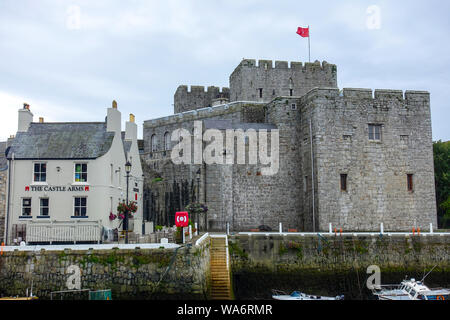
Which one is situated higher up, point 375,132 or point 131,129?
point 131,129

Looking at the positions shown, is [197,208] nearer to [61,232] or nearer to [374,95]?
[61,232]

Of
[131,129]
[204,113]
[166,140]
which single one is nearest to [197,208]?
[131,129]

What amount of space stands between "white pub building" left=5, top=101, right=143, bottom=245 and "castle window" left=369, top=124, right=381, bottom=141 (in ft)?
49.4

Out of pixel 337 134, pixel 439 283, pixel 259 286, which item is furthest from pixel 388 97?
pixel 259 286

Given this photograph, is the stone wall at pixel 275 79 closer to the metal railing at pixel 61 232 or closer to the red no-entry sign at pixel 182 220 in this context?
the metal railing at pixel 61 232

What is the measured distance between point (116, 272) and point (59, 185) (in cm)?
690

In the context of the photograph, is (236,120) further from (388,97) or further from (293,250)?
(293,250)

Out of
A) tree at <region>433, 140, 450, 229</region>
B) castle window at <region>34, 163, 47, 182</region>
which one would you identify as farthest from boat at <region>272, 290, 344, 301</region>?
tree at <region>433, 140, 450, 229</region>

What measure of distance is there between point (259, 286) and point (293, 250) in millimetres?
2327

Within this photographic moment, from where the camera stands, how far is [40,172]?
66.4ft

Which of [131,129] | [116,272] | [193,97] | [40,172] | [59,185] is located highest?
[193,97]

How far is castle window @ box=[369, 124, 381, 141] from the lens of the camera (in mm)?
26281

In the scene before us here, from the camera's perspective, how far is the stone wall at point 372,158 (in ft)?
82.8

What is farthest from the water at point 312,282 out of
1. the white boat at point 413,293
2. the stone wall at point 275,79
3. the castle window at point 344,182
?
the stone wall at point 275,79
